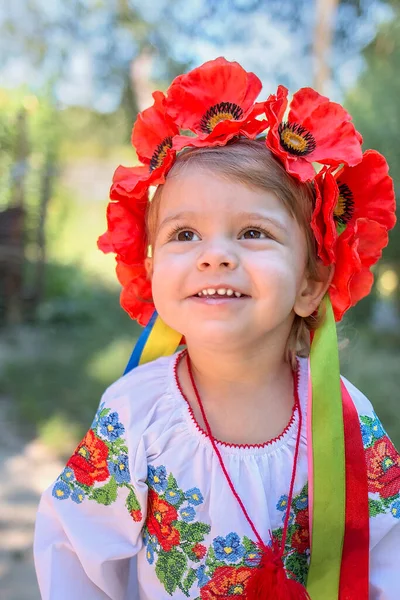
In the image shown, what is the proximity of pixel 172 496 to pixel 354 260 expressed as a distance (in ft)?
2.05

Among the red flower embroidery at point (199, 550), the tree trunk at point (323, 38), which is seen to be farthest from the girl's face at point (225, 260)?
the tree trunk at point (323, 38)

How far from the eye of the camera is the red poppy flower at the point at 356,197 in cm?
136

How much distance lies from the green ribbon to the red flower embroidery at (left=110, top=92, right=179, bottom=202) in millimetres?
579

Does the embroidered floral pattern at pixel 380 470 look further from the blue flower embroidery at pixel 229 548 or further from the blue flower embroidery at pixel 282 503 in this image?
the blue flower embroidery at pixel 229 548

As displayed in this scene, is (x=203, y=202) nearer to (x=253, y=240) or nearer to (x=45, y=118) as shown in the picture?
(x=253, y=240)

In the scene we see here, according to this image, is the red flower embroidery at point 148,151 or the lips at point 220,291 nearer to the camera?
the lips at point 220,291

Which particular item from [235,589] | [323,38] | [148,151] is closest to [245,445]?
[235,589]

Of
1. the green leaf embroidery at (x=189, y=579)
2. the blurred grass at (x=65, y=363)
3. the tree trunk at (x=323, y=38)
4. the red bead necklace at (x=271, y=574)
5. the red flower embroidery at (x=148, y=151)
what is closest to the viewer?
the red bead necklace at (x=271, y=574)

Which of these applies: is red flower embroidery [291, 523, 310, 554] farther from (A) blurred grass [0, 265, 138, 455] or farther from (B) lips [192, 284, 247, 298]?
(A) blurred grass [0, 265, 138, 455]

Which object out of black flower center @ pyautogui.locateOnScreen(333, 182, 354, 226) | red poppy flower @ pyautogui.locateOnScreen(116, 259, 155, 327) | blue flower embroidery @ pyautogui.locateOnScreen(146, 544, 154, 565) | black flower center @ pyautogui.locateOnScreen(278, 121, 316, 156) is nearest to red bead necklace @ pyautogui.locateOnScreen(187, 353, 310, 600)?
blue flower embroidery @ pyautogui.locateOnScreen(146, 544, 154, 565)

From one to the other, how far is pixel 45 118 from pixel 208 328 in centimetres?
669

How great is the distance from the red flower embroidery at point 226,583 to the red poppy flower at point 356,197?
2.22 ft

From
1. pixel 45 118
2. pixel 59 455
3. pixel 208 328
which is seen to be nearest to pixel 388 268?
pixel 59 455

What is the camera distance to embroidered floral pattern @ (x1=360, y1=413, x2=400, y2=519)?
136cm
